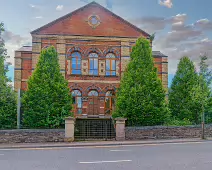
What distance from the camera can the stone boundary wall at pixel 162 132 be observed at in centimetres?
1973

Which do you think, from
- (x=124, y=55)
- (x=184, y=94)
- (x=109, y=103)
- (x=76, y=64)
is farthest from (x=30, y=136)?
(x=184, y=94)

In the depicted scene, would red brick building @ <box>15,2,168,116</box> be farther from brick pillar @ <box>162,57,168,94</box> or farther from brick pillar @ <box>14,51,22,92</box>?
brick pillar @ <box>162,57,168,94</box>

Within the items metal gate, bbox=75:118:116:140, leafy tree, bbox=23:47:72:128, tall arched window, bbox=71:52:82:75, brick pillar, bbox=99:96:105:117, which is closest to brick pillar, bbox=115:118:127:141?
metal gate, bbox=75:118:116:140

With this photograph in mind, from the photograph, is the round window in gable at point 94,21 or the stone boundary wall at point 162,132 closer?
the stone boundary wall at point 162,132

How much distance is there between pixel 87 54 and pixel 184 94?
10704 mm

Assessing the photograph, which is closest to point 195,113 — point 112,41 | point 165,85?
point 165,85

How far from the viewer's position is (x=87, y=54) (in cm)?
3053

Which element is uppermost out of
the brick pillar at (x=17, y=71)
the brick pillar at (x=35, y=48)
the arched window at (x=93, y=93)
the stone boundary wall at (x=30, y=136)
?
the brick pillar at (x=35, y=48)

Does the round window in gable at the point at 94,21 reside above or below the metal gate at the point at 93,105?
above

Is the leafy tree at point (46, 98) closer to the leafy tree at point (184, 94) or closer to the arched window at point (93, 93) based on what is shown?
the arched window at point (93, 93)

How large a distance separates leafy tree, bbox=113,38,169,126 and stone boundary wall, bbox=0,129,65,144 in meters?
5.84

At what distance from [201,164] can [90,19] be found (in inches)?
949

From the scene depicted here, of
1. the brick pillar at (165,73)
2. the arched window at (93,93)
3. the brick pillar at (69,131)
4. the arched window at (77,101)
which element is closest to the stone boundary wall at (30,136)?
the brick pillar at (69,131)

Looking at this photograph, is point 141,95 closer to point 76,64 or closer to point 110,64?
point 110,64
